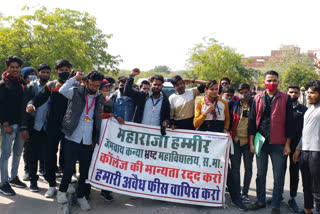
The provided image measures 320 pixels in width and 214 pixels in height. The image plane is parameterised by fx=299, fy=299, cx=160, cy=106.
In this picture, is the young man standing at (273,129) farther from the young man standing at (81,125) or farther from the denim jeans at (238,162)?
the young man standing at (81,125)

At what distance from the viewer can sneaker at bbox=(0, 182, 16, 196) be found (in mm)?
4465

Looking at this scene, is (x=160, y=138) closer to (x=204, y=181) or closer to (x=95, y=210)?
(x=204, y=181)

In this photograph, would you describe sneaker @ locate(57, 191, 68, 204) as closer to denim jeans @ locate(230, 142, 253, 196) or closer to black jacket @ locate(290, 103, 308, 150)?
denim jeans @ locate(230, 142, 253, 196)

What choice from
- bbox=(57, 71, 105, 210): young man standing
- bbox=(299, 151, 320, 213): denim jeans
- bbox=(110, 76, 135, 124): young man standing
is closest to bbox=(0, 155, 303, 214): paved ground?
bbox=(57, 71, 105, 210): young man standing

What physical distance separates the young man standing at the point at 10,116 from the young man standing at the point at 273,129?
3.65 metres

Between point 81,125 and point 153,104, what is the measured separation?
1.23 metres

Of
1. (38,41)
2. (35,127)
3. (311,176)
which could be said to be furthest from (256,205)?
(38,41)

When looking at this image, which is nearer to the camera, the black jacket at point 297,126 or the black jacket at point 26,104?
the black jacket at point 26,104

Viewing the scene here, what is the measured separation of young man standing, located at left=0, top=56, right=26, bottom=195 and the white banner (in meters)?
1.28

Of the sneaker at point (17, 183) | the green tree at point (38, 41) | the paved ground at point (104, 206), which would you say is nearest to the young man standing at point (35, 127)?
the sneaker at point (17, 183)

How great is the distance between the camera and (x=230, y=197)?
16.7 feet

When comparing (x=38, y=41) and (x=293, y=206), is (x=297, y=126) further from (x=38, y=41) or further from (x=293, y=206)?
(x=38, y=41)

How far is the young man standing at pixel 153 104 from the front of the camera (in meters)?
4.88

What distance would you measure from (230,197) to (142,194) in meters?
1.56
